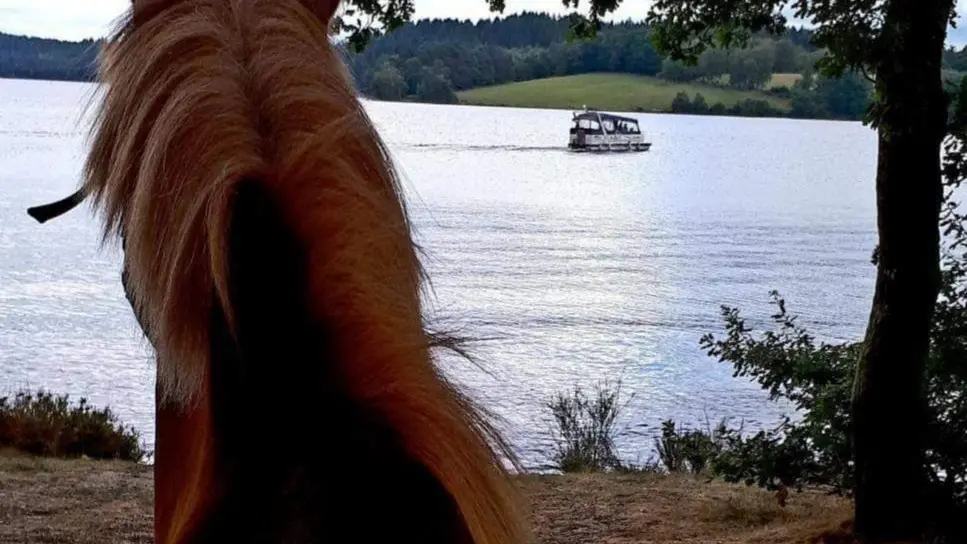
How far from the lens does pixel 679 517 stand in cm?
577

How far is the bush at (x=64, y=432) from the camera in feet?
25.1

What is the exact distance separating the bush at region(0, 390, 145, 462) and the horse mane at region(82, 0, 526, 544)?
7.31 meters

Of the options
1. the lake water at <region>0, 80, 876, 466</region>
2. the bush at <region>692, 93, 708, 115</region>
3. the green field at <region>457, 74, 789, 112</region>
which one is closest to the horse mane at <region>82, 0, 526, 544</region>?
the lake water at <region>0, 80, 876, 466</region>

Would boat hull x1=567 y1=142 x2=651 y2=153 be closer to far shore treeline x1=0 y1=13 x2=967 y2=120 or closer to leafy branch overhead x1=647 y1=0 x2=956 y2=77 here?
far shore treeline x1=0 y1=13 x2=967 y2=120

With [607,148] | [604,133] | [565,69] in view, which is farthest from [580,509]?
[607,148]

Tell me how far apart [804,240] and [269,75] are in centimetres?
2766

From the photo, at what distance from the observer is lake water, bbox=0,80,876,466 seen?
9.40 metres

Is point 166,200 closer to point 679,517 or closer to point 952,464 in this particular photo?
point 952,464

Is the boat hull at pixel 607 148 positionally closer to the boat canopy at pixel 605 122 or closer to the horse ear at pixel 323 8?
the boat canopy at pixel 605 122

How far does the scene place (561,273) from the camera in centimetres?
2031

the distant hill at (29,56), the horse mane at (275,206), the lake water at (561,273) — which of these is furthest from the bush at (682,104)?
the horse mane at (275,206)

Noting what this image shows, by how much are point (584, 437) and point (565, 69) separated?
101 feet

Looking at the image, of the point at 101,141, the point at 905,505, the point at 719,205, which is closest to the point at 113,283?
the point at 905,505

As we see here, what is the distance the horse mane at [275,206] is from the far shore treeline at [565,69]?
0.29 metres
